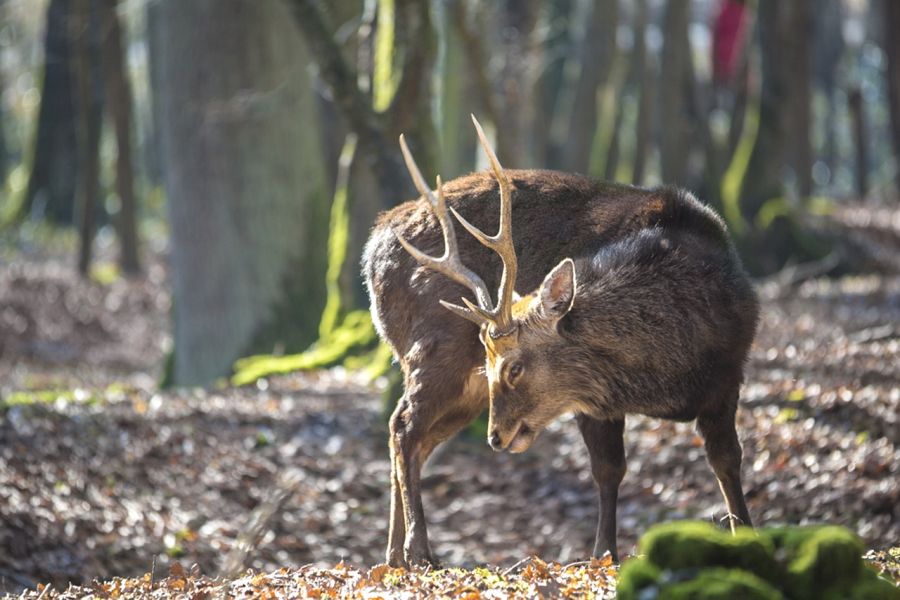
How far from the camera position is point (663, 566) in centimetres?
448

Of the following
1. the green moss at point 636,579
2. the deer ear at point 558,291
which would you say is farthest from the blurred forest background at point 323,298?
the deer ear at point 558,291

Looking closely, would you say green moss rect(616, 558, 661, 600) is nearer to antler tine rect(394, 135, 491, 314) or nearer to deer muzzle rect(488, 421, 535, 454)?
deer muzzle rect(488, 421, 535, 454)

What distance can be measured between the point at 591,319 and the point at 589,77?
18777 millimetres

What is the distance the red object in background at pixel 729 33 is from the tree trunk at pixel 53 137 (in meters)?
14.2

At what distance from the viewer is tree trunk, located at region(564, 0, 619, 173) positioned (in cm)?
2450

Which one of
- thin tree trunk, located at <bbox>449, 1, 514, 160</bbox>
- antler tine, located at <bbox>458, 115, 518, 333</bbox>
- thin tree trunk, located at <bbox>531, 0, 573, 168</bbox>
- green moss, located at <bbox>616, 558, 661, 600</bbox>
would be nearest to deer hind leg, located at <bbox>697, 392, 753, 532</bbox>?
antler tine, located at <bbox>458, 115, 518, 333</bbox>

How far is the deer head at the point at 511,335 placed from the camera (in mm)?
6535

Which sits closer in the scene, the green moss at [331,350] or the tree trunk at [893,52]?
A: the green moss at [331,350]

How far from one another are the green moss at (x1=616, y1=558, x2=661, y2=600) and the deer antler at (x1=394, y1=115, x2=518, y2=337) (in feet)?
7.20

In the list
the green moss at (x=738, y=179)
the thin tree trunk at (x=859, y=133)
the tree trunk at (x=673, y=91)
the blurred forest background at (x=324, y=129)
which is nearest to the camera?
the blurred forest background at (x=324, y=129)

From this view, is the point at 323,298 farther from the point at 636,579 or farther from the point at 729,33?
the point at 729,33

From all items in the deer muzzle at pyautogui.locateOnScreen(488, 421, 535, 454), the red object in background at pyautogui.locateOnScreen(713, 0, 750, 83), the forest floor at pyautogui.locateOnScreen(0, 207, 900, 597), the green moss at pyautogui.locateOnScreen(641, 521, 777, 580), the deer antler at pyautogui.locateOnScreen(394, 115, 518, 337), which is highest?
the red object in background at pyautogui.locateOnScreen(713, 0, 750, 83)

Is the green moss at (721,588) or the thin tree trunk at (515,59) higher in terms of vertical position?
the thin tree trunk at (515,59)

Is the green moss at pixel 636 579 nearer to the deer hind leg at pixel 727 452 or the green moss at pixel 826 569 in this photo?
the green moss at pixel 826 569
